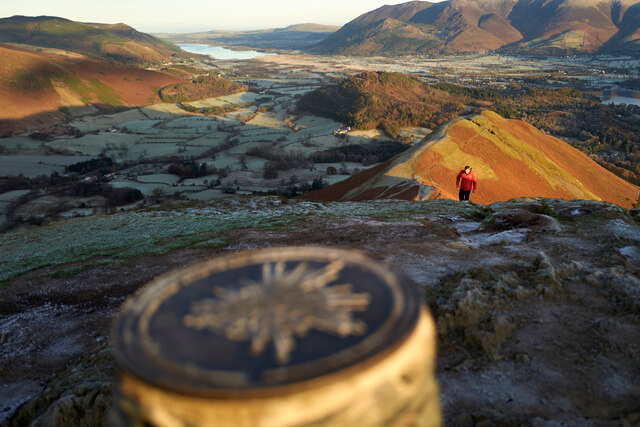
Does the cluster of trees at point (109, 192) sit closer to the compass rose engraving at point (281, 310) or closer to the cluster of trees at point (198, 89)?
A: the compass rose engraving at point (281, 310)

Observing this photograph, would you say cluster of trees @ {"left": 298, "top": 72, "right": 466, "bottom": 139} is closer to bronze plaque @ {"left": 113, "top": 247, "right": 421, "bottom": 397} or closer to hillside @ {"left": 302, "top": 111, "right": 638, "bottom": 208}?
hillside @ {"left": 302, "top": 111, "right": 638, "bottom": 208}

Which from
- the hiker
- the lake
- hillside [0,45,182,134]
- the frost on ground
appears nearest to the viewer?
the frost on ground

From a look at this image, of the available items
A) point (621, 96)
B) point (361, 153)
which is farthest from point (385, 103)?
point (621, 96)

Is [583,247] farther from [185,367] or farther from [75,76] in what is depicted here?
[75,76]

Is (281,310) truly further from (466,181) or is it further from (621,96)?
(621,96)

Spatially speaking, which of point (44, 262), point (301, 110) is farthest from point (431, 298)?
point (301, 110)

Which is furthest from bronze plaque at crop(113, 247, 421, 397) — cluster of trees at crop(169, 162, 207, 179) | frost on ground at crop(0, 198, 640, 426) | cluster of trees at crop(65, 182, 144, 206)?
cluster of trees at crop(169, 162, 207, 179)
